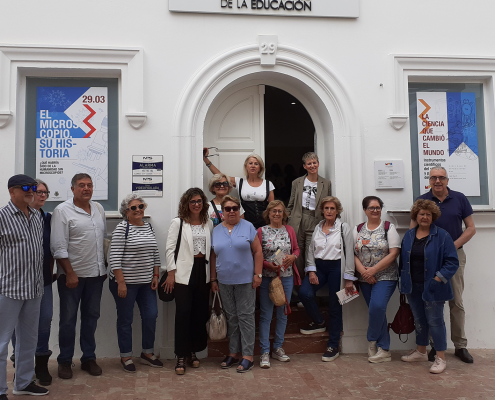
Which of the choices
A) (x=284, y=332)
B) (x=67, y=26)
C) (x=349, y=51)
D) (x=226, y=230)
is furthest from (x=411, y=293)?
(x=67, y=26)

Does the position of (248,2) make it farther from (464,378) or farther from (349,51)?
(464,378)

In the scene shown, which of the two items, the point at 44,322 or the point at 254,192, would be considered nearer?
the point at 44,322

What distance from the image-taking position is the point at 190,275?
4.51 meters

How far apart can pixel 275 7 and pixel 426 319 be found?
3998 millimetres

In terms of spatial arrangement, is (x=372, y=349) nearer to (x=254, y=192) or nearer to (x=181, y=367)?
(x=181, y=367)

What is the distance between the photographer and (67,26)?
203 inches

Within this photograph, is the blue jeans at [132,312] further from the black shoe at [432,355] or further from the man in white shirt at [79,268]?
the black shoe at [432,355]

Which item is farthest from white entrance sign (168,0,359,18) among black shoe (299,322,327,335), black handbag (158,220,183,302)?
black shoe (299,322,327,335)

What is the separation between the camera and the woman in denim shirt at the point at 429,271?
4.54 meters

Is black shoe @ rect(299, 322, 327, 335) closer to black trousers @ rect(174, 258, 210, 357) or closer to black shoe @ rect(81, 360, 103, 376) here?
black trousers @ rect(174, 258, 210, 357)

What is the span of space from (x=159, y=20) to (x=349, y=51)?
2316 mm

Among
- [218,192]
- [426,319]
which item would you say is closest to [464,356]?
[426,319]

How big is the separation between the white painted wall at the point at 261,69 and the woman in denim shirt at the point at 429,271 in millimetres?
661

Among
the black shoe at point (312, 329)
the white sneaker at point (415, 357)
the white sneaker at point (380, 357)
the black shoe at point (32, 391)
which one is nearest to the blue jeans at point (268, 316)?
the black shoe at point (312, 329)
